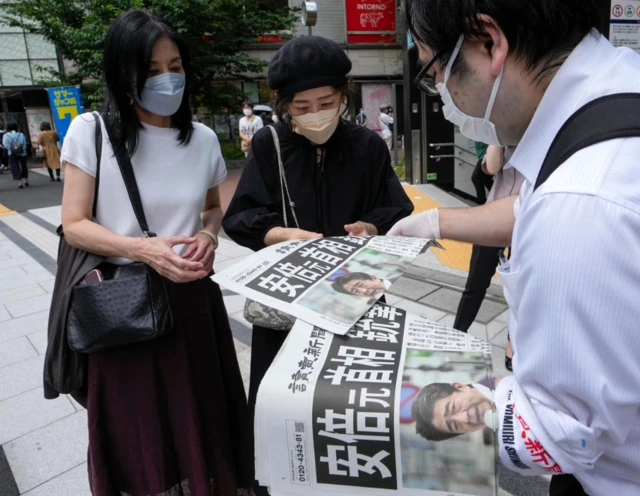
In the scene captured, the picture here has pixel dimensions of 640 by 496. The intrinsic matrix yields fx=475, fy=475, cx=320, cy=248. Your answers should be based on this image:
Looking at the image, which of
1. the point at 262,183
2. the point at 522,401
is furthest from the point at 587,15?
the point at 262,183

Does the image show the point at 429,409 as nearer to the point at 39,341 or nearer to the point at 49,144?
the point at 39,341

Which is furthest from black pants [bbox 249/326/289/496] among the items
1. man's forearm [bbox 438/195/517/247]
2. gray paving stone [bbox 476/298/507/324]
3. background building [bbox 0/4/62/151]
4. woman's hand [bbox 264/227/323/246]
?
background building [bbox 0/4/62/151]

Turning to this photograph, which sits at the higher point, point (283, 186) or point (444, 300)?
point (283, 186)

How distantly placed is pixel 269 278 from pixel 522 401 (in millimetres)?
624

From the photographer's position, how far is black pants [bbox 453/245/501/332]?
2.81 m

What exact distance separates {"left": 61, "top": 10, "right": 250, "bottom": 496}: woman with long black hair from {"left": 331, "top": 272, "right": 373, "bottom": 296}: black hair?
492 mm

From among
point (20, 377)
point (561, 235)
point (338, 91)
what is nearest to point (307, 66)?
point (338, 91)

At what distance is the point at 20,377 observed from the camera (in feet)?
9.55

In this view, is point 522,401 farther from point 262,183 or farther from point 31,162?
point 31,162

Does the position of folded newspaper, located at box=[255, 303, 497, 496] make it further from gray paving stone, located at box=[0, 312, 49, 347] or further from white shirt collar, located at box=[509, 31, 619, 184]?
gray paving stone, located at box=[0, 312, 49, 347]

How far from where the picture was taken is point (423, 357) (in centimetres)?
85

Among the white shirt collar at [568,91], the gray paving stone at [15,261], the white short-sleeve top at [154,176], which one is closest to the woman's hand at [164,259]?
the white short-sleeve top at [154,176]

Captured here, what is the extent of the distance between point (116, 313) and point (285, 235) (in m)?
0.52

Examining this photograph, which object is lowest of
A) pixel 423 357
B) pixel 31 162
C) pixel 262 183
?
pixel 31 162
